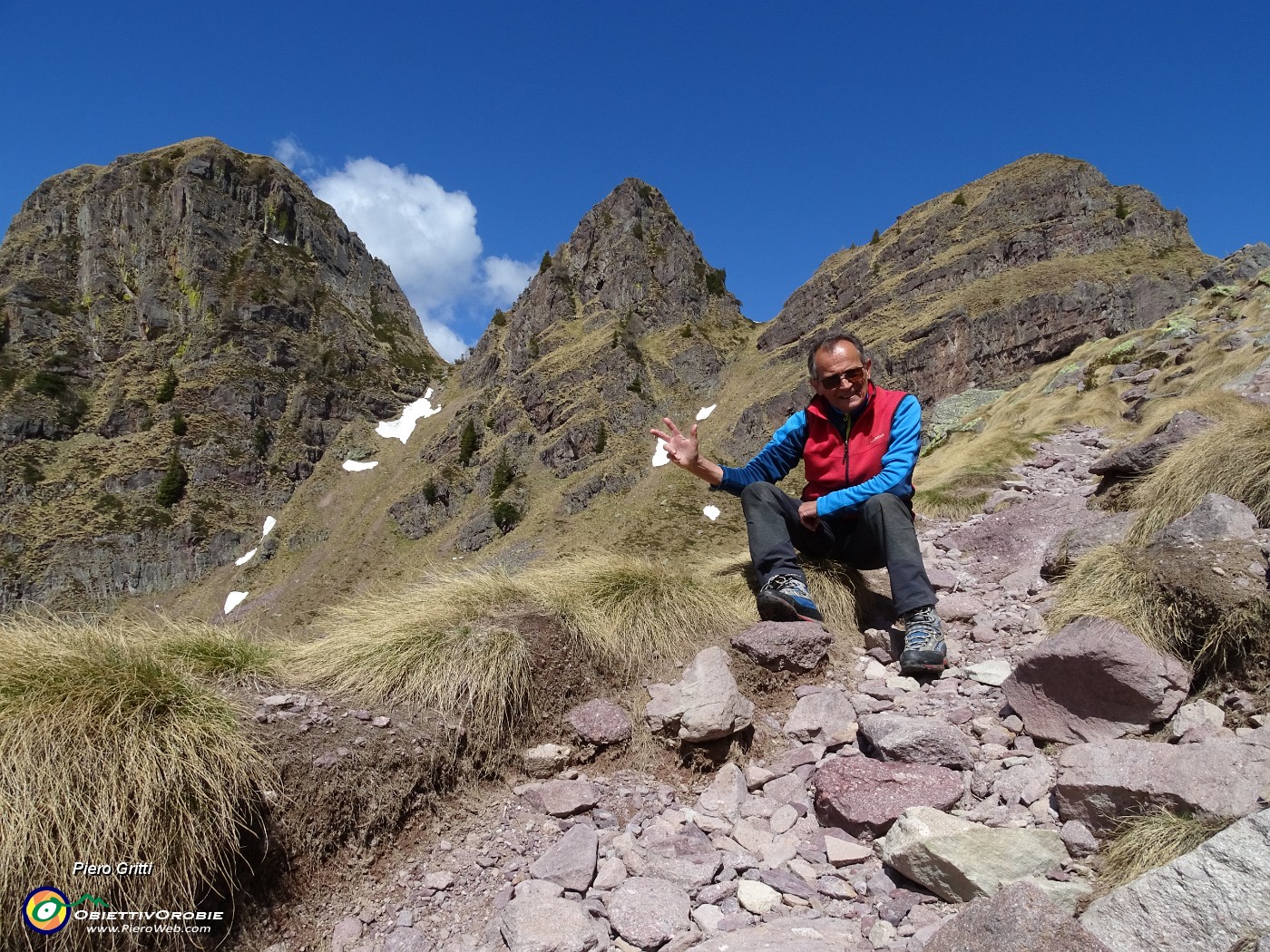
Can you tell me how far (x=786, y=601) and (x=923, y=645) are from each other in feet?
3.52

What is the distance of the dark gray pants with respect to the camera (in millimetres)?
4895

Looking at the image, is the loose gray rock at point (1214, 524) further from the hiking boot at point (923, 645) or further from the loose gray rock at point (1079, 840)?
the loose gray rock at point (1079, 840)

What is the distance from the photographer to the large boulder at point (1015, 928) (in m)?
1.96

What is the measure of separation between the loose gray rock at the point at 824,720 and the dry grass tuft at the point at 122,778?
327 centimetres

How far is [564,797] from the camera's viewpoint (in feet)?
12.5

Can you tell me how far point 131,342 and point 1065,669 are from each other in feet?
451

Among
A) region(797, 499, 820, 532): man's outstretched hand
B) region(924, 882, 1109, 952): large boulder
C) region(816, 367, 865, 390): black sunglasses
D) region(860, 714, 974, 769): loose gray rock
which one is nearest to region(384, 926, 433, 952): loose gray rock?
region(924, 882, 1109, 952): large boulder

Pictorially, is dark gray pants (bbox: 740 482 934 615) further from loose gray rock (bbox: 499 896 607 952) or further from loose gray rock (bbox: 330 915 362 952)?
loose gray rock (bbox: 330 915 362 952)

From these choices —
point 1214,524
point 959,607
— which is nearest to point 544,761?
point 959,607

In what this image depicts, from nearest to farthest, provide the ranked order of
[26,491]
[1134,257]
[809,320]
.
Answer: [1134,257], [809,320], [26,491]

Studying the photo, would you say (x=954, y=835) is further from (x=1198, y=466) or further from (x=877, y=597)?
(x=1198, y=466)

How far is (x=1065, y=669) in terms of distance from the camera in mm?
3652

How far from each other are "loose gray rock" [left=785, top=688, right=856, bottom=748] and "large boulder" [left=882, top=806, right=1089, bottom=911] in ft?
4.46

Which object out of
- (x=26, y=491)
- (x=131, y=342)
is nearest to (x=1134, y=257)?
(x=26, y=491)
